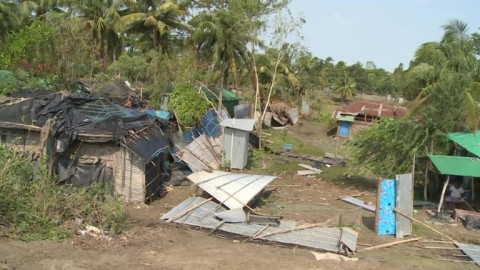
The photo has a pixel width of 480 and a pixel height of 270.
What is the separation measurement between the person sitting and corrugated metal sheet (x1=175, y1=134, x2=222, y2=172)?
7749 millimetres

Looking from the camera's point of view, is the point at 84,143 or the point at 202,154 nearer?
the point at 84,143

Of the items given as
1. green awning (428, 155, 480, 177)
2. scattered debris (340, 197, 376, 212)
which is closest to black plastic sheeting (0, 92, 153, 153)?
scattered debris (340, 197, 376, 212)

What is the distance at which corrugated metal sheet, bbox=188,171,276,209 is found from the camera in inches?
475

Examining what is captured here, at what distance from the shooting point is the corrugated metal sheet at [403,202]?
36.6 feet

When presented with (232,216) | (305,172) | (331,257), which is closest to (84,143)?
(232,216)

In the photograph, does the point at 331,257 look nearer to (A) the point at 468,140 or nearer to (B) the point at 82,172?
(B) the point at 82,172

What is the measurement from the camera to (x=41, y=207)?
31.6ft

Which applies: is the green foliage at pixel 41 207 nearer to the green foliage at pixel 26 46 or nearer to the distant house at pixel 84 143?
the distant house at pixel 84 143

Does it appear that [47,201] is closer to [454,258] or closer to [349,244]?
[349,244]

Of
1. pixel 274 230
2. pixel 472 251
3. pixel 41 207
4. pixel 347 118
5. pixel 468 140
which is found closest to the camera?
pixel 41 207

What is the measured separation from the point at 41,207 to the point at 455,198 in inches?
445

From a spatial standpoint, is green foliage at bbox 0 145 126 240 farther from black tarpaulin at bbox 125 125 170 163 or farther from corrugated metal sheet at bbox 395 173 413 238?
corrugated metal sheet at bbox 395 173 413 238

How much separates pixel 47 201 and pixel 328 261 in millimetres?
5709

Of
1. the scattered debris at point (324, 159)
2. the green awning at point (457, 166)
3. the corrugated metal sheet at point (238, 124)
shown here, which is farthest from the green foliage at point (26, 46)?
the green awning at point (457, 166)
